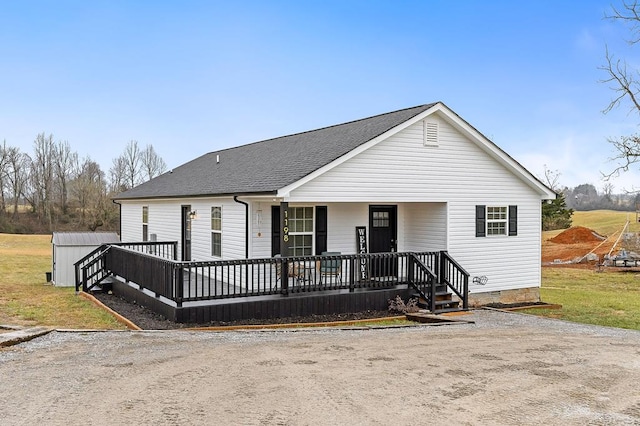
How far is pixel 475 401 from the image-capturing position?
609 cm

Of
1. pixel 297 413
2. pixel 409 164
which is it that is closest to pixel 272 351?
pixel 297 413

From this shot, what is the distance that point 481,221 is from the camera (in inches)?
612

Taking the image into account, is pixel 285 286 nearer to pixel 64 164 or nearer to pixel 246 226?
pixel 246 226

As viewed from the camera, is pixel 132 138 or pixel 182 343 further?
pixel 132 138

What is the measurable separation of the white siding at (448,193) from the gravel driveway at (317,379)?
444cm

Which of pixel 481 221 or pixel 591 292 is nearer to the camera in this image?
pixel 481 221

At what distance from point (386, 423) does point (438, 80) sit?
20973 millimetres

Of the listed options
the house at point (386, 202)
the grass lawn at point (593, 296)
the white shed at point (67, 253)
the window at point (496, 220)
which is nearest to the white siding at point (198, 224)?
the house at point (386, 202)

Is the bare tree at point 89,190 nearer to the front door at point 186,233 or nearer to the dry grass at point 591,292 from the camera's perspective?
the front door at point 186,233

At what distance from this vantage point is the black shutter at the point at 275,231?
1374cm

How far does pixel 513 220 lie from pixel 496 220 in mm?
604

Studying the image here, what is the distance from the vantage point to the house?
13438 millimetres

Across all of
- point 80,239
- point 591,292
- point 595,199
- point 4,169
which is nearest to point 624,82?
point 591,292

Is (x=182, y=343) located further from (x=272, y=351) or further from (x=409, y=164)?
(x=409, y=164)
